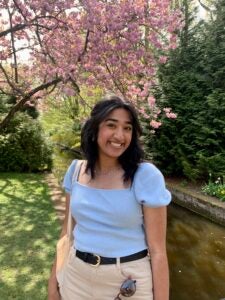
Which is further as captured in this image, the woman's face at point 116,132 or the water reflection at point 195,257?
the water reflection at point 195,257

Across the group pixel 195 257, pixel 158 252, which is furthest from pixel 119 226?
pixel 195 257

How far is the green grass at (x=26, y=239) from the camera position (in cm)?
Answer: 383

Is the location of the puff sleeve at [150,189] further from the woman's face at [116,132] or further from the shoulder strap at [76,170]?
the shoulder strap at [76,170]

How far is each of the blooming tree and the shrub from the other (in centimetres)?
396

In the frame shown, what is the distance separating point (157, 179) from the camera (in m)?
1.43

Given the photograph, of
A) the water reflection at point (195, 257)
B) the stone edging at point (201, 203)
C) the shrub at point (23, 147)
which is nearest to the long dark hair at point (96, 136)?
the water reflection at point (195, 257)

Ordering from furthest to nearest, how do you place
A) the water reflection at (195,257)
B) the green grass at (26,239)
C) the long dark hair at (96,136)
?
the water reflection at (195,257) → the green grass at (26,239) → the long dark hair at (96,136)

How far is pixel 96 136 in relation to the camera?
1.64 m

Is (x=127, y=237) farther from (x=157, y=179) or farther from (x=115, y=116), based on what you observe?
(x=115, y=116)

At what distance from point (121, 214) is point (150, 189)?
0.49 ft

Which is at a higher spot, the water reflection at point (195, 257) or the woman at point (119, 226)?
the woman at point (119, 226)

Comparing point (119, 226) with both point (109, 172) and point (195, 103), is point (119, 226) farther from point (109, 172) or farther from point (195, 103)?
point (195, 103)

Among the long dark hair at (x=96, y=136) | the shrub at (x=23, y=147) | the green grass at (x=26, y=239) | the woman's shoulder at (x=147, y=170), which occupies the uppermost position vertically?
the long dark hair at (x=96, y=136)

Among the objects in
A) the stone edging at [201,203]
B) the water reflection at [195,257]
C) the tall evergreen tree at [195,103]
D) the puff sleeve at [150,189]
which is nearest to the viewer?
the puff sleeve at [150,189]
